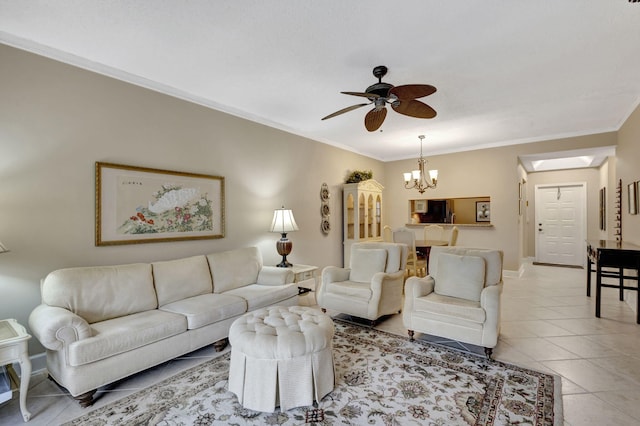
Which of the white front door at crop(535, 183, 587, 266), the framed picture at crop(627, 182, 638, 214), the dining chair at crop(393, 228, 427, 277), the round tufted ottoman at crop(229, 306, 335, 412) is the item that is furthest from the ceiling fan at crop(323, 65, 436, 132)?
the white front door at crop(535, 183, 587, 266)

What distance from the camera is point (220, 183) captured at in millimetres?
3855

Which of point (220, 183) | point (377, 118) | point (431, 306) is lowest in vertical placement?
point (431, 306)

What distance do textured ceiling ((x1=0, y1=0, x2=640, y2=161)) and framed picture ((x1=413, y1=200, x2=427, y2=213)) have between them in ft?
10.3

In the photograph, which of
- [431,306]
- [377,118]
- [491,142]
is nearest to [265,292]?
[431,306]

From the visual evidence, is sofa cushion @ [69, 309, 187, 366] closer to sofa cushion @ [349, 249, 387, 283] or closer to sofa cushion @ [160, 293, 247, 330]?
sofa cushion @ [160, 293, 247, 330]

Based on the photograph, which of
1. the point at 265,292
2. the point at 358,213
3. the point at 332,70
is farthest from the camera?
the point at 358,213

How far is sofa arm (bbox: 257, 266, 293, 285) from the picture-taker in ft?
12.3

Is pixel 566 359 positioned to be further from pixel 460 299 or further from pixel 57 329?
pixel 57 329

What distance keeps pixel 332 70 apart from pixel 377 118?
24.3 inches

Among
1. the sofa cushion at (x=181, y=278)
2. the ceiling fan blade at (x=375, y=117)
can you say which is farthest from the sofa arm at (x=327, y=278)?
the ceiling fan blade at (x=375, y=117)

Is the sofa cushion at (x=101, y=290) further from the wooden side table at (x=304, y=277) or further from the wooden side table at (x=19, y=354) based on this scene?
the wooden side table at (x=304, y=277)

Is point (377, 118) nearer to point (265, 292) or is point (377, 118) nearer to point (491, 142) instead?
point (265, 292)

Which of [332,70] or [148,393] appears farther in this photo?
[332,70]

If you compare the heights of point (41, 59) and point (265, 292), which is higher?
point (41, 59)
